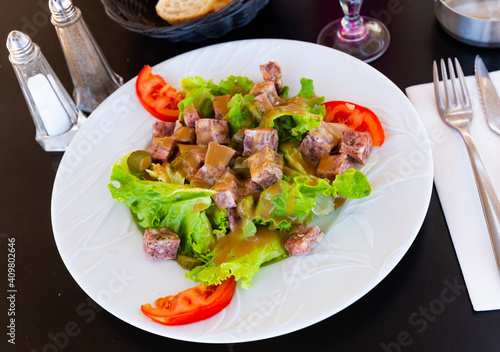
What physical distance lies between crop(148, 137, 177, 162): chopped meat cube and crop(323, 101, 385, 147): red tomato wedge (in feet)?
1.89

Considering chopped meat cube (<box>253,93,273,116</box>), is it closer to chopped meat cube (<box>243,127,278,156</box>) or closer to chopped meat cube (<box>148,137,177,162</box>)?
chopped meat cube (<box>243,127,278,156</box>)

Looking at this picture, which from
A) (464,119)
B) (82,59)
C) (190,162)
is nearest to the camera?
(190,162)

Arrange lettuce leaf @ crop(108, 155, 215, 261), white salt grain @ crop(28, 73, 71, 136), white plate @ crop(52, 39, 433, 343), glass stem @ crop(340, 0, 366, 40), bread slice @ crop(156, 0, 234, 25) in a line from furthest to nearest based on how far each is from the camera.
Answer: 1. bread slice @ crop(156, 0, 234, 25)
2. glass stem @ crop(340, 0, 366, 40)
3. white salt grain @ crop(28, 73, 71, 136)
4. lettuce leaf @ crop(108, 155, 215, 261)
5. white plate @ crop(52, 39, 433, 343)

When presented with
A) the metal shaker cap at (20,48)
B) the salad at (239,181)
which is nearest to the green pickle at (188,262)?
the salad at (239,181)

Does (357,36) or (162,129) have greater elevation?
(162,129)

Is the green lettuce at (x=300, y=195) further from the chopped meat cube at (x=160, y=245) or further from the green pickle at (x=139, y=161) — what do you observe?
the green pickle at (x=139, y=161)

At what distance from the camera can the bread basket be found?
225 centimetres

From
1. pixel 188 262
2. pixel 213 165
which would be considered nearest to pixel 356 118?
pixel 213 165

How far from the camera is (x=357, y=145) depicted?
1.79m

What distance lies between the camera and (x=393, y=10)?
2566 millimetres

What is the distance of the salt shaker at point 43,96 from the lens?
209 cm

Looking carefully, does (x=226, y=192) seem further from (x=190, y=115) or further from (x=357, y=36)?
(x=357, y=36)

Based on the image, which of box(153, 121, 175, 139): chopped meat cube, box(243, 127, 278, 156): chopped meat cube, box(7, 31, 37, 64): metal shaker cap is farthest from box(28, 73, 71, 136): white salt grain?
box(243, 127, 278, 156): chopped meat cube

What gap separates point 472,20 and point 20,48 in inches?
69.9
